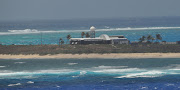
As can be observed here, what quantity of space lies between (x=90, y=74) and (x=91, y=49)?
27.0m

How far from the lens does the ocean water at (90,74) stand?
65250 mm

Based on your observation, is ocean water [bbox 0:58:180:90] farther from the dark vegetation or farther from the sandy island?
the dark vegetation

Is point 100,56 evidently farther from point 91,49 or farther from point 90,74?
point 90,74

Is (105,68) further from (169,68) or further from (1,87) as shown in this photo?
(1,87)

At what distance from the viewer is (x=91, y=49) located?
3979 inches

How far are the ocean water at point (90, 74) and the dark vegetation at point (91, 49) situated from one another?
6.56 metres

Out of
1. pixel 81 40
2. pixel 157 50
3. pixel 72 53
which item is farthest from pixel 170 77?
pixel 81 40

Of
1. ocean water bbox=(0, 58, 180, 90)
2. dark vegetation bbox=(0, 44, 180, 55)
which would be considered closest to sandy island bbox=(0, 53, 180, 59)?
dark vegetation bbox=(0, 44, 180, 55)

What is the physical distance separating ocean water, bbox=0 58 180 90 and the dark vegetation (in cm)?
656

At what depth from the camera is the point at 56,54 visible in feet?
322

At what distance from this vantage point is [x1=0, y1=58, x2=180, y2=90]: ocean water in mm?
65250

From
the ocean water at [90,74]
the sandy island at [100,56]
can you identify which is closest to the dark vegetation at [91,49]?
the sandy island at [100,56]

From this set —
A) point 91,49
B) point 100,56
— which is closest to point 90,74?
point 100,56

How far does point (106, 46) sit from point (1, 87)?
4441 cm
